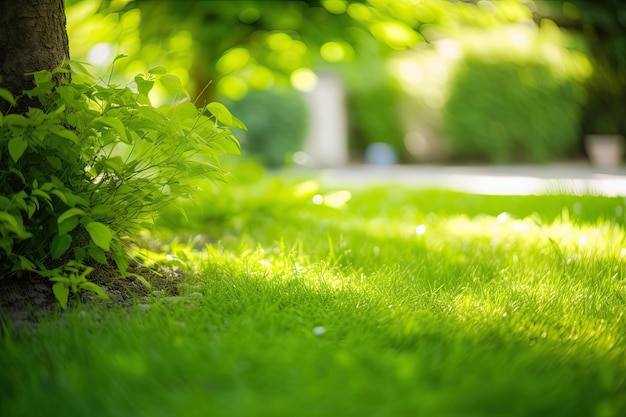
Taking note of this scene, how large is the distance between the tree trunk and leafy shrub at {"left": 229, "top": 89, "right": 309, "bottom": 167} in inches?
328

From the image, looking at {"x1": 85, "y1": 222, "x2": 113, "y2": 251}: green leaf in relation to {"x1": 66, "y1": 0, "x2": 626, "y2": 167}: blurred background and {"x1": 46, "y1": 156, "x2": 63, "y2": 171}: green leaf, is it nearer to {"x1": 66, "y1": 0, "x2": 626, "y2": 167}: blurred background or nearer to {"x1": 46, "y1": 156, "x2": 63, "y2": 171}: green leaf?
{"x1": 46, "y1": 156, "x2": 63, "y2": 171}: green leaf

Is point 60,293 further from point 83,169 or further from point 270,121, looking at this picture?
point 270,121

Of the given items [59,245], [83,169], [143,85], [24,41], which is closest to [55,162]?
[83,169]

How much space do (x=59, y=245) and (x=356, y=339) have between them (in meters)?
1.00

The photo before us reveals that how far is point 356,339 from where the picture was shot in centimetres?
163

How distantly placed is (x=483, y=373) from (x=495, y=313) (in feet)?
1.68

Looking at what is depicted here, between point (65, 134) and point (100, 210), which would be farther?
point (100, 210)

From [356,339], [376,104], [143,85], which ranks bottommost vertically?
[376,104]

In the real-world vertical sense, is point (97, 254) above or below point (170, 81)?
below

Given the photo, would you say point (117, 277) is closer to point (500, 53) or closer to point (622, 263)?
point (622, 263)

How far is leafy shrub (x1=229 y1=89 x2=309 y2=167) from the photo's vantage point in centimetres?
1052

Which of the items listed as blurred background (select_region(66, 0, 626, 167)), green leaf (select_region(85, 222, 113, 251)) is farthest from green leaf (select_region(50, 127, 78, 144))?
blurred background (select_region(66, 0, 626, 167))

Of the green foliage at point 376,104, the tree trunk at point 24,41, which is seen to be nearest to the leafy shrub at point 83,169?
the tree trunk at point 24,41

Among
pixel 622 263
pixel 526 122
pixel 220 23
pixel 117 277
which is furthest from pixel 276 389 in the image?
pixel 526 122
